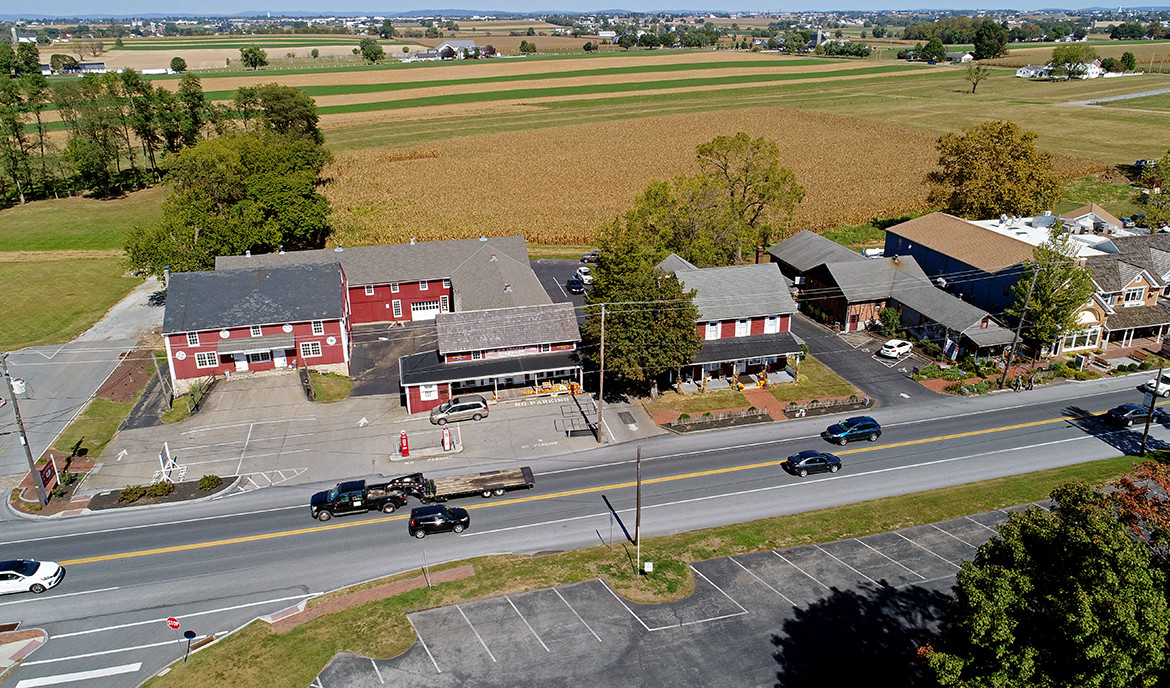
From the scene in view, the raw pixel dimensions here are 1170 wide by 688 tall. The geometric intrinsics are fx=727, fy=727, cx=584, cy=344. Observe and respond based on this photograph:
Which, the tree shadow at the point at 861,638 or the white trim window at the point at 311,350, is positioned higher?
the white trim window at the point at 311,350

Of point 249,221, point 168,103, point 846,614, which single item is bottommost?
point 846,614

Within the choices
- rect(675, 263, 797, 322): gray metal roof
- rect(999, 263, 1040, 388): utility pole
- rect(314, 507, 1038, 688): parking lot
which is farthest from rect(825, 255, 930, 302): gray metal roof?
rect(314, 507, 1038, 688): parking lot

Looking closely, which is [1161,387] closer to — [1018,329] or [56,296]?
[1018,329]

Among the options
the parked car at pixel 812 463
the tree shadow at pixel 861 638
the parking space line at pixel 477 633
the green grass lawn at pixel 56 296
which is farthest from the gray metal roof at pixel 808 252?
the green grass lawn at pixel 56 296

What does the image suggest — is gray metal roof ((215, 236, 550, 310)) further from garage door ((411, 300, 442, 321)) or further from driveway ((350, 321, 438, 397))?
driveway ((350, 321, 438, 397))

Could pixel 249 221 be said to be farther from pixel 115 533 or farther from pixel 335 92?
pixel 335 92

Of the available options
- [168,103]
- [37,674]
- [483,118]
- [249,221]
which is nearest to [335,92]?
[483,118]

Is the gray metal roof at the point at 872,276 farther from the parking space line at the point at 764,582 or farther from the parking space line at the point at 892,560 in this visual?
the parking space line at the point at 764,582
